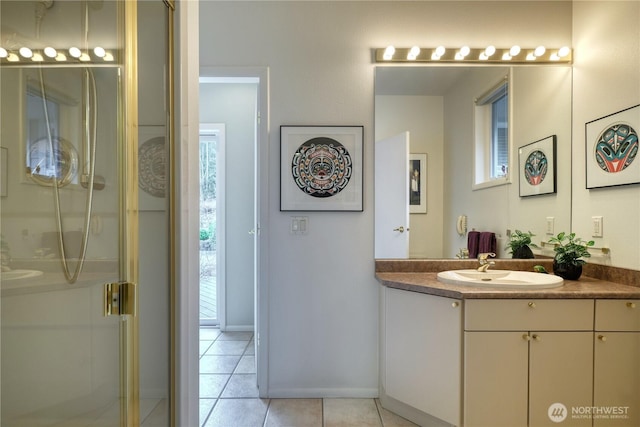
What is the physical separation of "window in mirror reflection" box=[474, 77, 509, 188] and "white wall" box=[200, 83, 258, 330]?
7.05 feet

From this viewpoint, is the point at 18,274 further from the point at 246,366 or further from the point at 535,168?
the point at 535,168

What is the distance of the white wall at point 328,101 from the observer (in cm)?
229

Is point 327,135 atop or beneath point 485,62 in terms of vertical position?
beneath

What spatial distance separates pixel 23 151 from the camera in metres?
0.89

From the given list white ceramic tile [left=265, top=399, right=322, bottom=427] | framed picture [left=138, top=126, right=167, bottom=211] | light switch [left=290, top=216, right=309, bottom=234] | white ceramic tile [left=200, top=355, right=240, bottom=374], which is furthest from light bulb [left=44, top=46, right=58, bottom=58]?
white ceramic tile [left=200, top=355, right=240, bottom=374]

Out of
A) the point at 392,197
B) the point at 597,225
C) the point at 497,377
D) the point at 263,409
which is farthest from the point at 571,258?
the point at 263,409

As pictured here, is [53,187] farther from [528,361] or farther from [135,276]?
[528,361]

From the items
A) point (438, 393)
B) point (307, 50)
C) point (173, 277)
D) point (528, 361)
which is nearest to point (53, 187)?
point (173, 277)

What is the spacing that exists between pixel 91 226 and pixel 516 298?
73.1 inches

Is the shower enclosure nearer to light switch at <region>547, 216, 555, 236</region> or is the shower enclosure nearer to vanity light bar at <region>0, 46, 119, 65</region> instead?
vanity light bar at <region>0, 46, 119, 65</region>

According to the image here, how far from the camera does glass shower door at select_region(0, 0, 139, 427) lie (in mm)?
860

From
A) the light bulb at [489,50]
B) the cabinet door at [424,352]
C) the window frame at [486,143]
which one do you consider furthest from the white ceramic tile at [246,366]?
the light bulb at [489,50]

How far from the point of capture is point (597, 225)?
6.72 feet

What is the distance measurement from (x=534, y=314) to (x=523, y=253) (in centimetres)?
71
